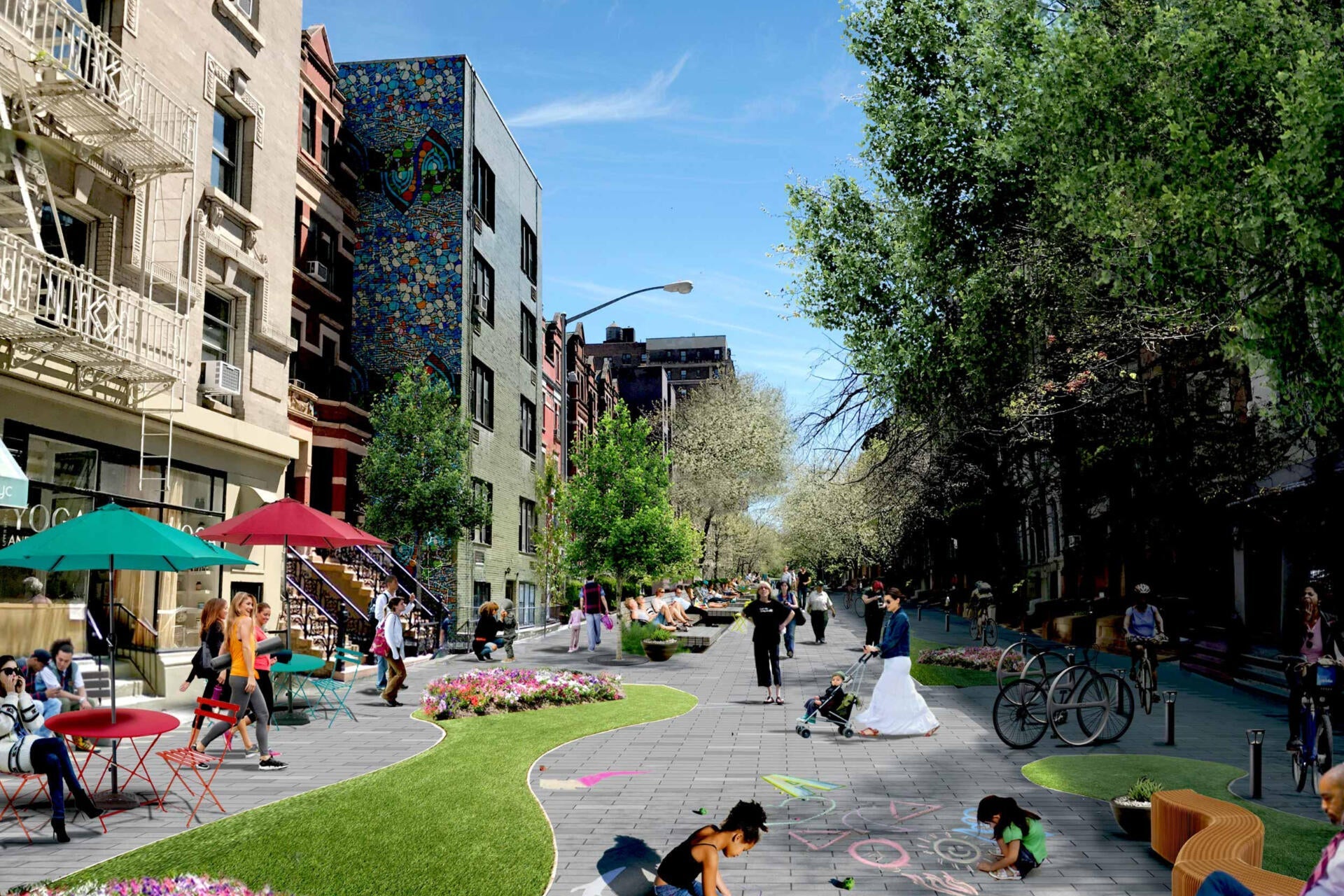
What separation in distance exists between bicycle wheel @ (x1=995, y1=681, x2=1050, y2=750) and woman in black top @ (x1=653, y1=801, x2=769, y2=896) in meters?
7.22

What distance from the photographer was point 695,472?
205 feet

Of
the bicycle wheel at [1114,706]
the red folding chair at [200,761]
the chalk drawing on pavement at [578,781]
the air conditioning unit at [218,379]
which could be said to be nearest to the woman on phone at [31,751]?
the red folding chair at [200,761]

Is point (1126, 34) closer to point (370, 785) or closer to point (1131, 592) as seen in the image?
point (370, 785)

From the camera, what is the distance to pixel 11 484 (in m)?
9.66

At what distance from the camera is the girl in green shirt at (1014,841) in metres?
7.17

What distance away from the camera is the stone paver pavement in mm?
7141

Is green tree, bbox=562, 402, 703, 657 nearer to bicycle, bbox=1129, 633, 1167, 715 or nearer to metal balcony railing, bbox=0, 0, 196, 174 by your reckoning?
bicycle, bbox=1129, 633, 1167, 715

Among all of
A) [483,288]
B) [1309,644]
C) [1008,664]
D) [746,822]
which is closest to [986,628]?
[1008,664]

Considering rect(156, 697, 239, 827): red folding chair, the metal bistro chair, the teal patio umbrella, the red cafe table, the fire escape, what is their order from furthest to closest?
the metal bistro chair
the fire escape
the teal patio umbrella
rect(156, 697, 239, 827): red folding chair
the red cafe table

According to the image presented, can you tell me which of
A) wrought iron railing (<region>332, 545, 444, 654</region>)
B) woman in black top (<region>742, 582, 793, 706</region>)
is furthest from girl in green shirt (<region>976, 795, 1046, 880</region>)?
wrought iron railing (<region>332, 545, 444, 654</region>)

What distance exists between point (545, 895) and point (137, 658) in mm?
11928

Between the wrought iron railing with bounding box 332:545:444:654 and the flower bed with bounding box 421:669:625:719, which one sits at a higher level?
the wrought iron railing with bounding box 332:545:444:654

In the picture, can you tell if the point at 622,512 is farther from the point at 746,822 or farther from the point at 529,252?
the point at 746,822

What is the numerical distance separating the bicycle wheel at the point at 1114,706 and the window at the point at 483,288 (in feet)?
78.3
